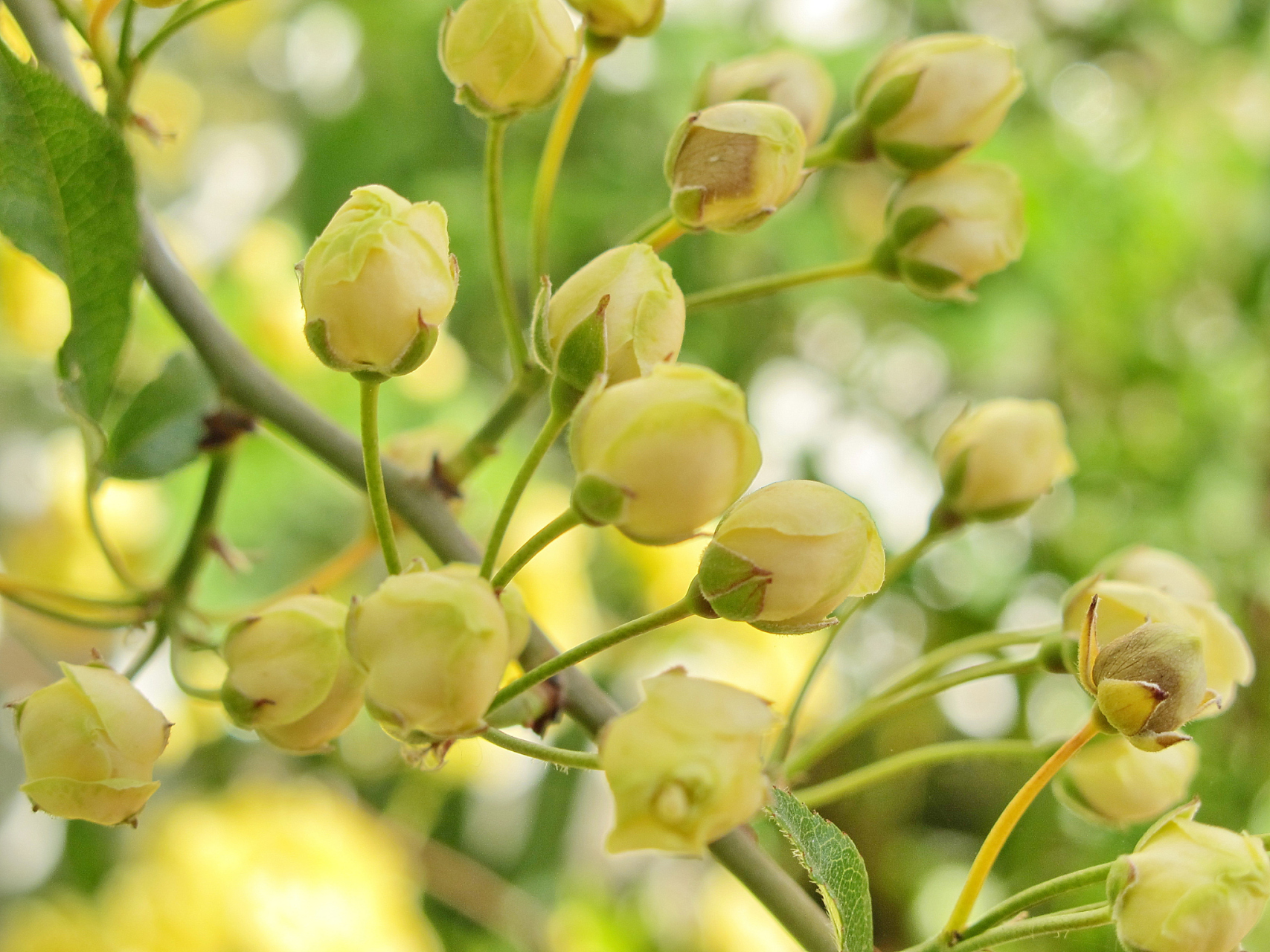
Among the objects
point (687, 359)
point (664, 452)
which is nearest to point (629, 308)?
point (664, 452)

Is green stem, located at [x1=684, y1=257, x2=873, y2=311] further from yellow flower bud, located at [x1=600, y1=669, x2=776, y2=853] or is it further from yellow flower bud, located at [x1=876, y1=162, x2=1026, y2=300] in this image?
yellow flower bud, located at [x1=600, y1=669, x2=776, y2=853]

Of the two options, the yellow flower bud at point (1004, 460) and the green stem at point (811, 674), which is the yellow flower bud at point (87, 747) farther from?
the yellow flower bud at point (1004, 460)

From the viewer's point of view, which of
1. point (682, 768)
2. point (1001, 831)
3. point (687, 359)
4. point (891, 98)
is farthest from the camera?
point (687, 359)

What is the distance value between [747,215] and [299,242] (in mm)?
911

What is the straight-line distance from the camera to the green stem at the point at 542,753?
1.02 ft

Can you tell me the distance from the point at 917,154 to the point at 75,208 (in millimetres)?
333

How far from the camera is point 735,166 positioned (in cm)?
38

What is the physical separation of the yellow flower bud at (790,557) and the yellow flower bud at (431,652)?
0.22 feet

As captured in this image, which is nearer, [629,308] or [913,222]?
[629,308]

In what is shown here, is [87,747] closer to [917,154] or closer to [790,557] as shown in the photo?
[790,557]

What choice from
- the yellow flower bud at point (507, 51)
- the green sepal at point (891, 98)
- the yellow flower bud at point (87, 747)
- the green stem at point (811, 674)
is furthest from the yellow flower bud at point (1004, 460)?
the yellow flower bud at point (87, 747)

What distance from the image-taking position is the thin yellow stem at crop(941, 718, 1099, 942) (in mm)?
357

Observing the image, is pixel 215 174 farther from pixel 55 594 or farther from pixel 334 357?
pixel 334 357

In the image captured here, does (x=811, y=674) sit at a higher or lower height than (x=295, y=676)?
lower
